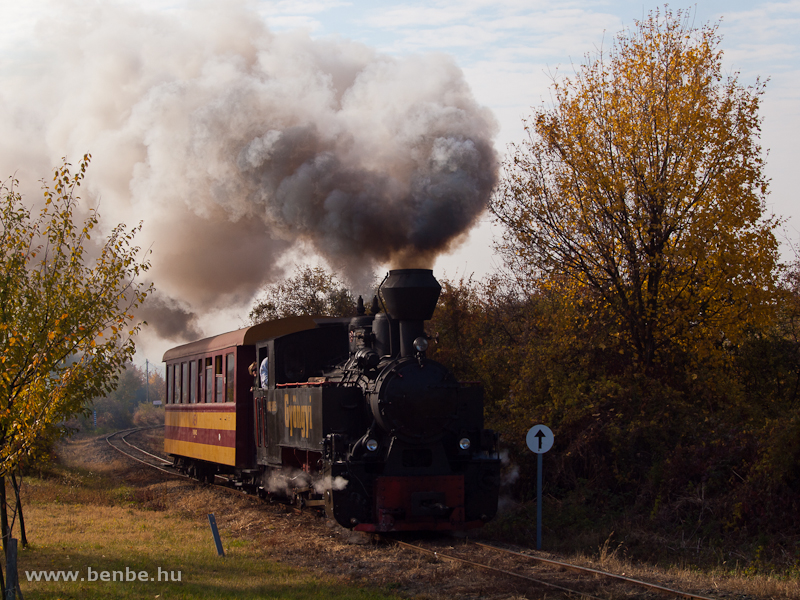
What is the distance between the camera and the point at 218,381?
14688 mm

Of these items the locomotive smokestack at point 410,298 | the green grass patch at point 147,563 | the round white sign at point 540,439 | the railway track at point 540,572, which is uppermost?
the locomotive smokestack at point 410,298

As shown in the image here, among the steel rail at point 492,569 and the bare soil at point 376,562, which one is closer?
the steel rail at point 492,569

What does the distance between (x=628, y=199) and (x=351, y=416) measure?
671 centimetres

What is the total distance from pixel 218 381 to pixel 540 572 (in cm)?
820

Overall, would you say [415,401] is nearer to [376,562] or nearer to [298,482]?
[376,562]

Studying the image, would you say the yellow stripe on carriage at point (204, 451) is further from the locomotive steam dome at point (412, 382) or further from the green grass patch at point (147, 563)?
the locomotive steam dome at point (412, 382)

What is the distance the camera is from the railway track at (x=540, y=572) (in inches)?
283

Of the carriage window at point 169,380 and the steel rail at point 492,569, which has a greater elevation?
the carriage window at point 169,380

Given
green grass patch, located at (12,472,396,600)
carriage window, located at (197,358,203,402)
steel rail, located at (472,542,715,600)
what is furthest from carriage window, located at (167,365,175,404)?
steel rail, located at (472,542,715,600)

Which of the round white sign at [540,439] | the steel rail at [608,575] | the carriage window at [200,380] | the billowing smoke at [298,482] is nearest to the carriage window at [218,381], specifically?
the carriage window at [200,380]

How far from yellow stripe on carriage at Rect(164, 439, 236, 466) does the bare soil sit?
0.79 metres

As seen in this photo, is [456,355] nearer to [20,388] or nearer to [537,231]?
[537,231]

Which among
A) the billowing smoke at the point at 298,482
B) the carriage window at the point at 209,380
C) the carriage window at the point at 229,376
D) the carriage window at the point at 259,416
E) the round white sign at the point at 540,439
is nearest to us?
the billowing smoke at the point at 298,482

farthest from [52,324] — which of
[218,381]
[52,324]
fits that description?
[218,381]
